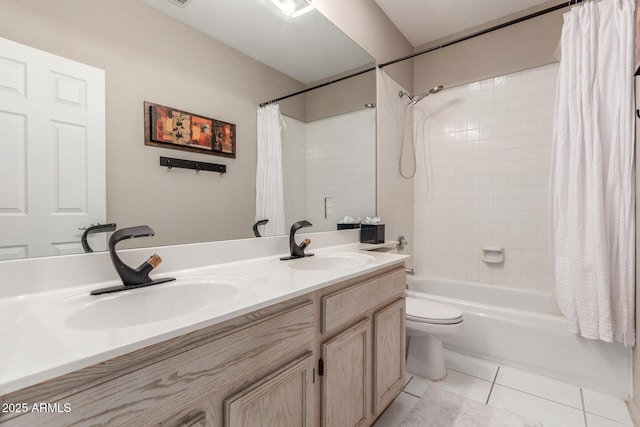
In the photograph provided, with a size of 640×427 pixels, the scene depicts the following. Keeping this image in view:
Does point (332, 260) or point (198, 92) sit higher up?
point (198, 92)

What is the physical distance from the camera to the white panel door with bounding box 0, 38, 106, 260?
0.79 metres

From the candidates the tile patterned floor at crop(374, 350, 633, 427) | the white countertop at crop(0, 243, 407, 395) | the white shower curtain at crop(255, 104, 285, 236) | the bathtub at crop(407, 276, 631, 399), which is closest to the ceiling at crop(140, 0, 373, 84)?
the white shower curtain at crop(255, 104, 285, 236)

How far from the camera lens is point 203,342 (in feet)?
2.10

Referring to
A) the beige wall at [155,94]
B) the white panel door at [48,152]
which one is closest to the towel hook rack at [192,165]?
the beige wall at [155,94]

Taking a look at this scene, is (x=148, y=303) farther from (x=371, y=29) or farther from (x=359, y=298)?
(x=371, y=29)

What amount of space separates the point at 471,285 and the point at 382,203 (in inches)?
41.4

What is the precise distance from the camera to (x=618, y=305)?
5.07ft

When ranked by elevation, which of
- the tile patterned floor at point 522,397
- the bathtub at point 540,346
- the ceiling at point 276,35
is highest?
the ceiling at point 276,35

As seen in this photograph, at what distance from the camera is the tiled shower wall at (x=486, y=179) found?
221 centimetres

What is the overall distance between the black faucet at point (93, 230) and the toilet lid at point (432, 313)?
1565 millimetres

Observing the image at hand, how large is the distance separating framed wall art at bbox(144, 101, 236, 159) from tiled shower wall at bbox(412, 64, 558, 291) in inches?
78.7

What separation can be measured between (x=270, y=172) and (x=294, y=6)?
0.93m

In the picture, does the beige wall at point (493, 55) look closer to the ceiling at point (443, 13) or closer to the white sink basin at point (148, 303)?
the ceiling at point (443, 13)

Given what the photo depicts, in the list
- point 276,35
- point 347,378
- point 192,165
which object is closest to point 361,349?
point 347,378
